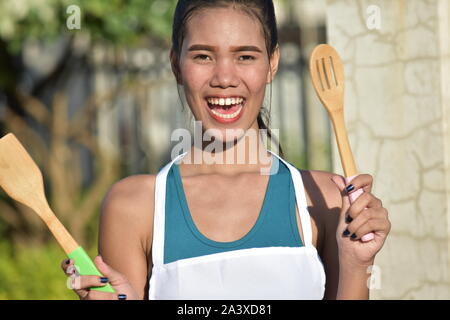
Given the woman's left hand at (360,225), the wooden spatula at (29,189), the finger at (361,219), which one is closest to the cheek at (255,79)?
the woman's left hand at (360,225)

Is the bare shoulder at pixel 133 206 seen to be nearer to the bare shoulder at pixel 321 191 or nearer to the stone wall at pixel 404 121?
the bare shoulder at pixel 321 191

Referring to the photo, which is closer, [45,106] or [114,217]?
[114,217]

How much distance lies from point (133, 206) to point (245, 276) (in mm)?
368

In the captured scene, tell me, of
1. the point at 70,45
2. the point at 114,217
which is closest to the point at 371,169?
the point at 114,217

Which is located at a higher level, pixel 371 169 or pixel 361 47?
pixel 361 47

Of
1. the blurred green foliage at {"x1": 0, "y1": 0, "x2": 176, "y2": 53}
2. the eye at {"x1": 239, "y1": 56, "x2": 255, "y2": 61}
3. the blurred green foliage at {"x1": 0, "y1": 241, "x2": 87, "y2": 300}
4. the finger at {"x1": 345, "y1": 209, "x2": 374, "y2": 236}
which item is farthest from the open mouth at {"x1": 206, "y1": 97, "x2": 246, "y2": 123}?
the blurred green foliage at {"x1": 0, "y1": 0, "x2": 176, "y2": 53}

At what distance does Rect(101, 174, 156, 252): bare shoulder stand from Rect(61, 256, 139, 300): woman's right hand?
0.25 metres

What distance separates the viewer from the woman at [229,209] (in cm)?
194

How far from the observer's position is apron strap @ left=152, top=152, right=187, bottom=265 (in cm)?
198

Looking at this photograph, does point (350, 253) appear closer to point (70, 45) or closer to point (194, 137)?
point (194, 137)

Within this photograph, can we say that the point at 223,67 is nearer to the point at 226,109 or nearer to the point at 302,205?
the point at 226,109

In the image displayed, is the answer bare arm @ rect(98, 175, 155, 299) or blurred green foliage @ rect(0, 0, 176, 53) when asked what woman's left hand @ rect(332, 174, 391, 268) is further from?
blurred green foliage @ rect(0, 0, 176, 53)

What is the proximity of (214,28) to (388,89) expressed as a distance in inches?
47.0
